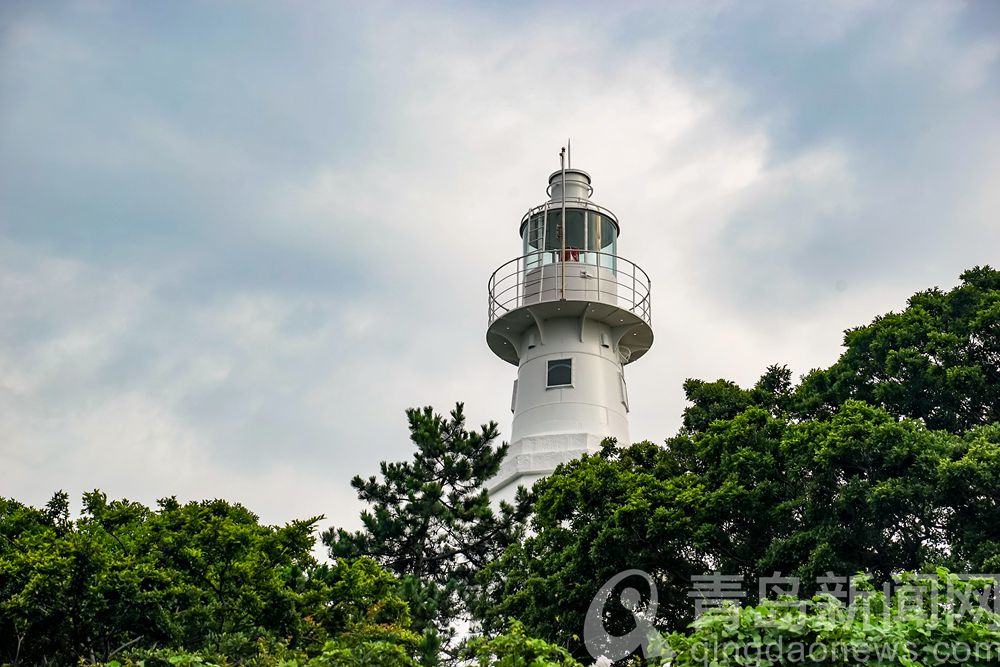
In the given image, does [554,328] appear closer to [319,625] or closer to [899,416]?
[899,416]

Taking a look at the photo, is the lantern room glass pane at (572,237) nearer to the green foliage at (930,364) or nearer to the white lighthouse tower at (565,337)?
the white lighthouse tower at (565,337)

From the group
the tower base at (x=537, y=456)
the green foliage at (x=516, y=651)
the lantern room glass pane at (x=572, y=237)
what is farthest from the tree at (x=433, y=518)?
the green foliage at (x=516, y=651)

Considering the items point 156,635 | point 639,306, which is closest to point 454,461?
point 639,306

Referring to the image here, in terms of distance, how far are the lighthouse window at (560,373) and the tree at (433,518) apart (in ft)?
10.7

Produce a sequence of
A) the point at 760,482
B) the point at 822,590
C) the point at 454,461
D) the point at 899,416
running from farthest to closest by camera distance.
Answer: the point at 454,461, the point at 899,416, the point at 760,482, the point at 822,590

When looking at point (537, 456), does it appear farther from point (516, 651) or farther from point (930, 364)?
point (516, 651)

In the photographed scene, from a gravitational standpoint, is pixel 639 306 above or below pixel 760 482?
above

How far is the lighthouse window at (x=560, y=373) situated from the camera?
24.9 m

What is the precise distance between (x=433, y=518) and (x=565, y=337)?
20.1ft

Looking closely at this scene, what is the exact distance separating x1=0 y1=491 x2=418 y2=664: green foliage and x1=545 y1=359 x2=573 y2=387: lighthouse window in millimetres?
11008

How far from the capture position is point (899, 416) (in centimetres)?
1669

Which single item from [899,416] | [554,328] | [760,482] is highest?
[554,328]

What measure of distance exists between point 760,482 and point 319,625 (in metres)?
6.60

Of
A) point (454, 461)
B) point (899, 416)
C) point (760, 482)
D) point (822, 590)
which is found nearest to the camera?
point (822, 590)
